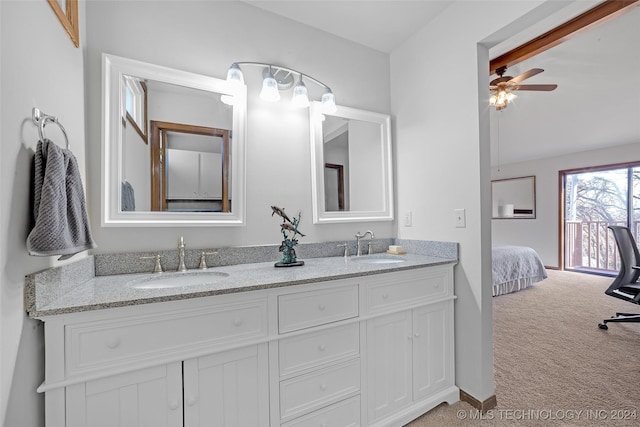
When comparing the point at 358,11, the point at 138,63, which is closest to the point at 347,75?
the point at 358,11

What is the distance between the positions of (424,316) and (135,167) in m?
1.84

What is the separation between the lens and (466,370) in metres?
1.72

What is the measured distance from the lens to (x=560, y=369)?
2016mm

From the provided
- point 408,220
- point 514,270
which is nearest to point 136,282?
point 408,220

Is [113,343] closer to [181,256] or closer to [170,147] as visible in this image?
[181,256]

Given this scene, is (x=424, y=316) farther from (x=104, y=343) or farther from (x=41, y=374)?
(x=41, y=374)

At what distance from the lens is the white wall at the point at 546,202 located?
16.9 ft

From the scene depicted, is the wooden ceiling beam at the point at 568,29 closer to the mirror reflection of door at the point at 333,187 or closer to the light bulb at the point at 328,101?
the light bulb at the point at 328,101

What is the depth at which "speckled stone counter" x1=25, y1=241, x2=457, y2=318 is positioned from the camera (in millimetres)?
883

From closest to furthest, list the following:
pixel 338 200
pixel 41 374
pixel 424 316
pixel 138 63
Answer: pixel 41 374 < pixel 138 63 < pixel 424 316 < pixel 338 200

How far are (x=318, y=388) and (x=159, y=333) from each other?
0.75 m

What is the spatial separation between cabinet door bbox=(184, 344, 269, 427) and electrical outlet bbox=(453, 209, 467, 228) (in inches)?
54.1

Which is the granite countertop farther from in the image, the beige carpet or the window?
the beige carpet

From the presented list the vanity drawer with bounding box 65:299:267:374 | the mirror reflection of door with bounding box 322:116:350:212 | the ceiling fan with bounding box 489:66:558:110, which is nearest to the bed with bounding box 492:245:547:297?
the ceiling fan with bounding box 489:66:558:110
